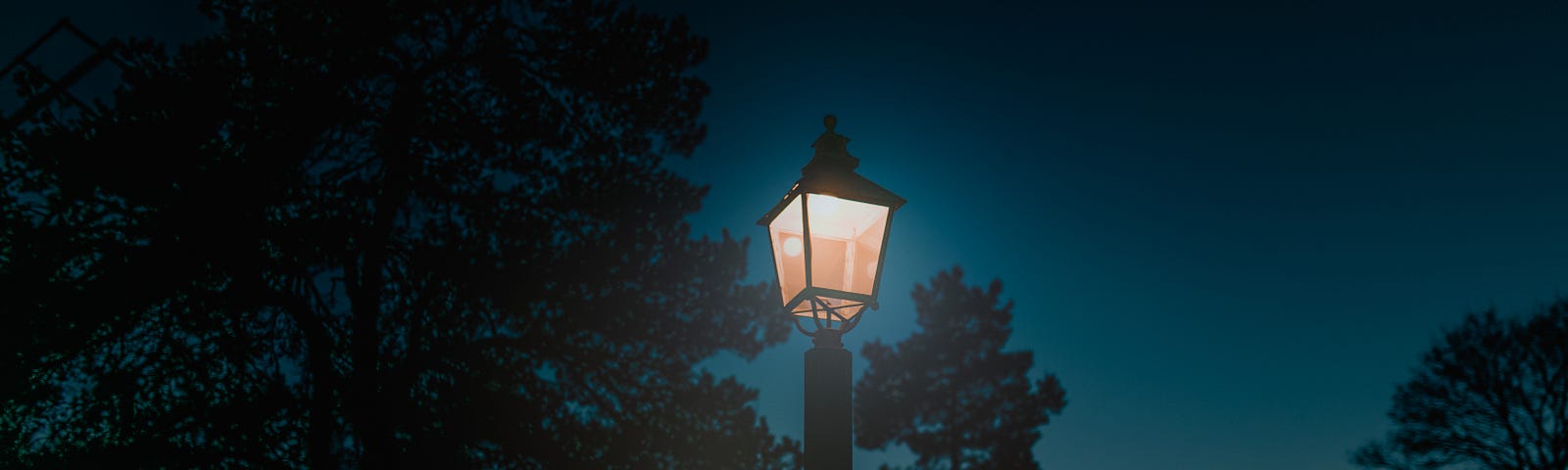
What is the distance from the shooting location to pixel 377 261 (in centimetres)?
966

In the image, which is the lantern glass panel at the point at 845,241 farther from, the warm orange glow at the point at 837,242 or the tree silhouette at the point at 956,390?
the tree silhouette at the point at 956,390

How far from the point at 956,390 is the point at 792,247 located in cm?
3261

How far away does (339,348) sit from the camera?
912 centimetres

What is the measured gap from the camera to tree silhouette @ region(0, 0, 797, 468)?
27.1 feet

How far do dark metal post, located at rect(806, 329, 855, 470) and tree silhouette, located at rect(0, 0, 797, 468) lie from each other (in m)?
6.54

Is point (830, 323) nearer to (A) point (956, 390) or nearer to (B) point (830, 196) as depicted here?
Answer: (B) point (830, 196)

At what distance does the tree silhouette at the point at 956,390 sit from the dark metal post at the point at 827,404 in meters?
31.1

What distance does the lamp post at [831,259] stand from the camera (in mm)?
3988

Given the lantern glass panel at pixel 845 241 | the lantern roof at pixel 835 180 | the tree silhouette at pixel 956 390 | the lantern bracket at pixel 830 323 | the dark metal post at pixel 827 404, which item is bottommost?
the dark metal post at pixel 827 404

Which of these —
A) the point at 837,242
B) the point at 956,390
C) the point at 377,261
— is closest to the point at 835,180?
the point at 837,242

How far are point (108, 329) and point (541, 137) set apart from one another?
5078 millimetres

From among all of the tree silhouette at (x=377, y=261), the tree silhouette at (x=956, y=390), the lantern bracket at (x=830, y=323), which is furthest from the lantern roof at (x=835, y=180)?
the tree silhouette at (x=956, y=390)

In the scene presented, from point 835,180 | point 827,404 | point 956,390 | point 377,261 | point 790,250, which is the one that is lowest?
point 827,404

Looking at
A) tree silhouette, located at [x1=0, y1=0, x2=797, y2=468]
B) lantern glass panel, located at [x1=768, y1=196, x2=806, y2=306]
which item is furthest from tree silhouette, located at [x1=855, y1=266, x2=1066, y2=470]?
lantern glass panel, located at [x1=768, y1=196, x2=806, y2=306]
